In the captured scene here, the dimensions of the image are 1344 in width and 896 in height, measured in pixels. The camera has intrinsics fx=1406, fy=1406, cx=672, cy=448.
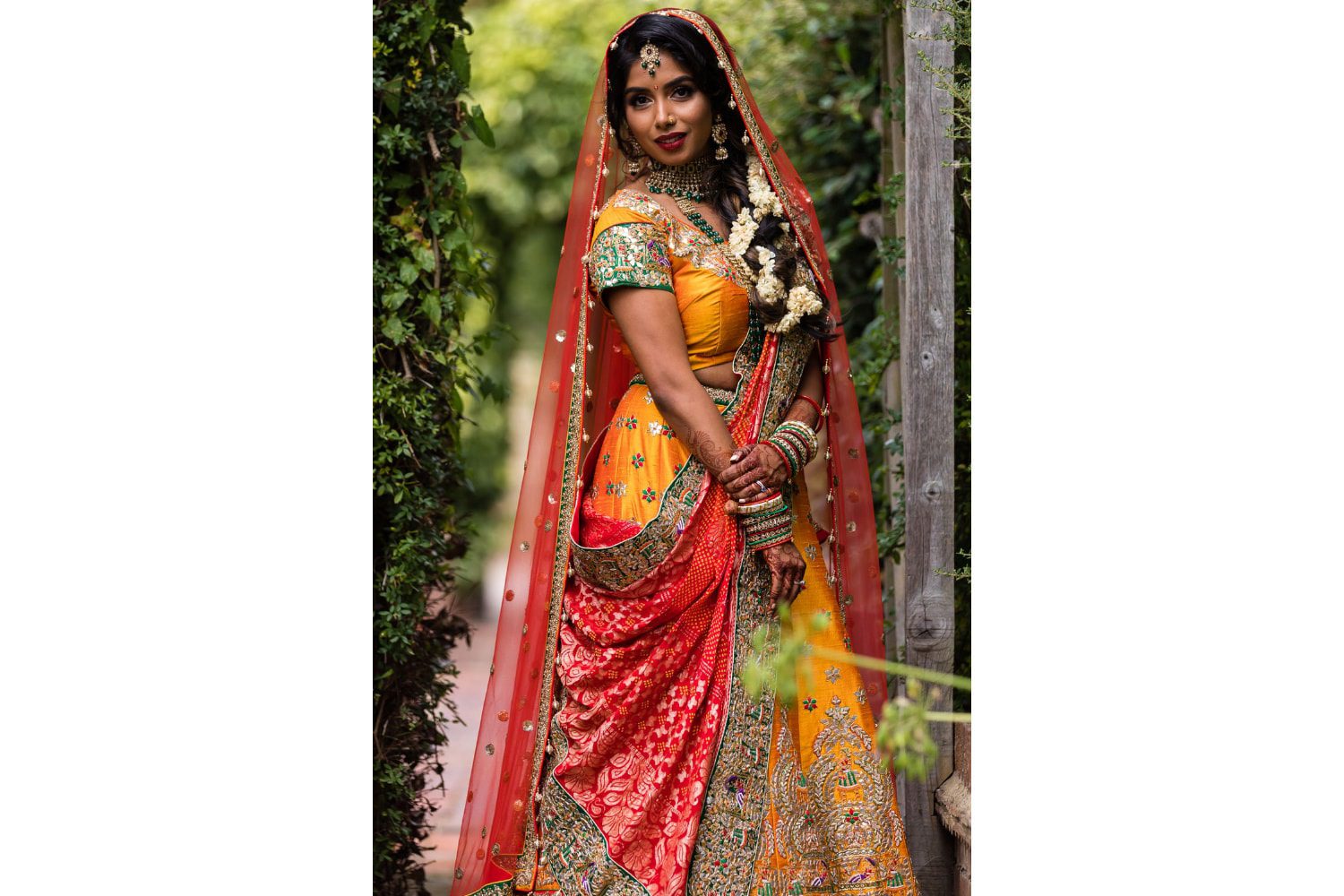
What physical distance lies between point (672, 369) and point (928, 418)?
2.89 ft

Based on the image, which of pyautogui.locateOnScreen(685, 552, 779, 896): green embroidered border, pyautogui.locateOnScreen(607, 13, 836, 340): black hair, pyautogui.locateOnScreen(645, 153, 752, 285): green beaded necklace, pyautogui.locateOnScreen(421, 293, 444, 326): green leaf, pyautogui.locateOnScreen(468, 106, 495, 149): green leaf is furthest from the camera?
pyautogui.locateOnScreen(468, 106, 495, 149): green leaf

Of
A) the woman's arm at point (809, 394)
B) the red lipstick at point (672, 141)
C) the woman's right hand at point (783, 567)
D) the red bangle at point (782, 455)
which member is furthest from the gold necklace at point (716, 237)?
the woman's right hand at point (783, 567)

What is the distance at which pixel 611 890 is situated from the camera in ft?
9.36

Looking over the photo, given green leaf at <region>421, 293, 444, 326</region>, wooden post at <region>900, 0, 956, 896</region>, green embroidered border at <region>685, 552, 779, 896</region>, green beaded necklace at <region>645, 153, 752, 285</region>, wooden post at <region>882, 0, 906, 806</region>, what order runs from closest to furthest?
1. green embroidered border at <region>685, 552, 779, 896</region>
2. green beaded necklace at <region>645, 153, 752, 285</region>
3. wooden post at <region>900, 0, 956, 896</region>
4. green leaf at <region>421, 293, 444, 326</region>
5. wooden post at <region>882, 0, 906, 806</region>

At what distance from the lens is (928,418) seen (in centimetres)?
347

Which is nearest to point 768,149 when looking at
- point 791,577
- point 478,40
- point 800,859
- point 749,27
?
point 791,577

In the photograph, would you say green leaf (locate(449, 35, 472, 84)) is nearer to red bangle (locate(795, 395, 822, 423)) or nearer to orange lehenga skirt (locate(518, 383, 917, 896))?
orange lehenga skirt (locate(518, 383, 917, 896))

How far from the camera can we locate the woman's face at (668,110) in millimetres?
2949

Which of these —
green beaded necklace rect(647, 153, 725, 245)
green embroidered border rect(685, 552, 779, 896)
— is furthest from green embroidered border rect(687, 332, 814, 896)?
green beaded necklace rect(647, 153, 725, 245)

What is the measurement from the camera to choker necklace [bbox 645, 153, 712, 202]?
306 centimetres

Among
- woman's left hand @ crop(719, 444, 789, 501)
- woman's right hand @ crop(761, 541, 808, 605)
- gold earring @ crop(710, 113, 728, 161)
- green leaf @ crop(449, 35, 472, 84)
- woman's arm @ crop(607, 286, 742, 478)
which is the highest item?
green leaf @ crop(449, 35, 472, 84)

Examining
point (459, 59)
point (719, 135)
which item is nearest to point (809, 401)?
point (719, 135)

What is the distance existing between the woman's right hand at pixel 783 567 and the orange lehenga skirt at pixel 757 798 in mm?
72

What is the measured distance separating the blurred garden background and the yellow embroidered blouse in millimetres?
757
